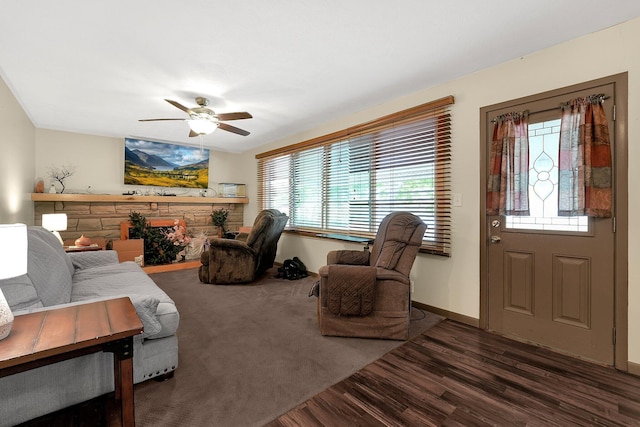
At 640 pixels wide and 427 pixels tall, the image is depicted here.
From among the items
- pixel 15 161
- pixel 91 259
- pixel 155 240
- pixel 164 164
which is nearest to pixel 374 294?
pixel 91 259

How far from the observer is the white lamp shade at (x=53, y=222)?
12.3 ft

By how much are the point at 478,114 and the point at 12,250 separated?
3.33 metres

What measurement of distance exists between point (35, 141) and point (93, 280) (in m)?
3.46

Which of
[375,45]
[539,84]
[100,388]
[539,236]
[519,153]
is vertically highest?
[375,45]

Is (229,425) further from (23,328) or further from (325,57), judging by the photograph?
(325,57)

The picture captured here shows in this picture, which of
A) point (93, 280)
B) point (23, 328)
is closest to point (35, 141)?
point (93, 280)

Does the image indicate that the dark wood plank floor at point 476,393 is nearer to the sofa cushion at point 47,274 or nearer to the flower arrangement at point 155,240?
the sofa cushion at point 47,274

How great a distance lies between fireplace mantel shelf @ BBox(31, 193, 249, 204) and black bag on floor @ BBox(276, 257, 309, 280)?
235 centimetres

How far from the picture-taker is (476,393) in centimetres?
174

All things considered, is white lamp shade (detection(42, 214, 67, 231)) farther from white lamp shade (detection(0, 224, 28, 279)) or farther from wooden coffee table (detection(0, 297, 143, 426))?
white lamp shade (detection(0, 224, 28, 279))

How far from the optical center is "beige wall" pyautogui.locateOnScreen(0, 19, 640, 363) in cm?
194

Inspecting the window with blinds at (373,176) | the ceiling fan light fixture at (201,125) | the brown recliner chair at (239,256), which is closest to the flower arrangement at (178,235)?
the brown recliner chair at (239,256)

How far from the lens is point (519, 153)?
93.8 inches

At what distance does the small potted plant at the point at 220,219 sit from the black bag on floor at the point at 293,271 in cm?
225
